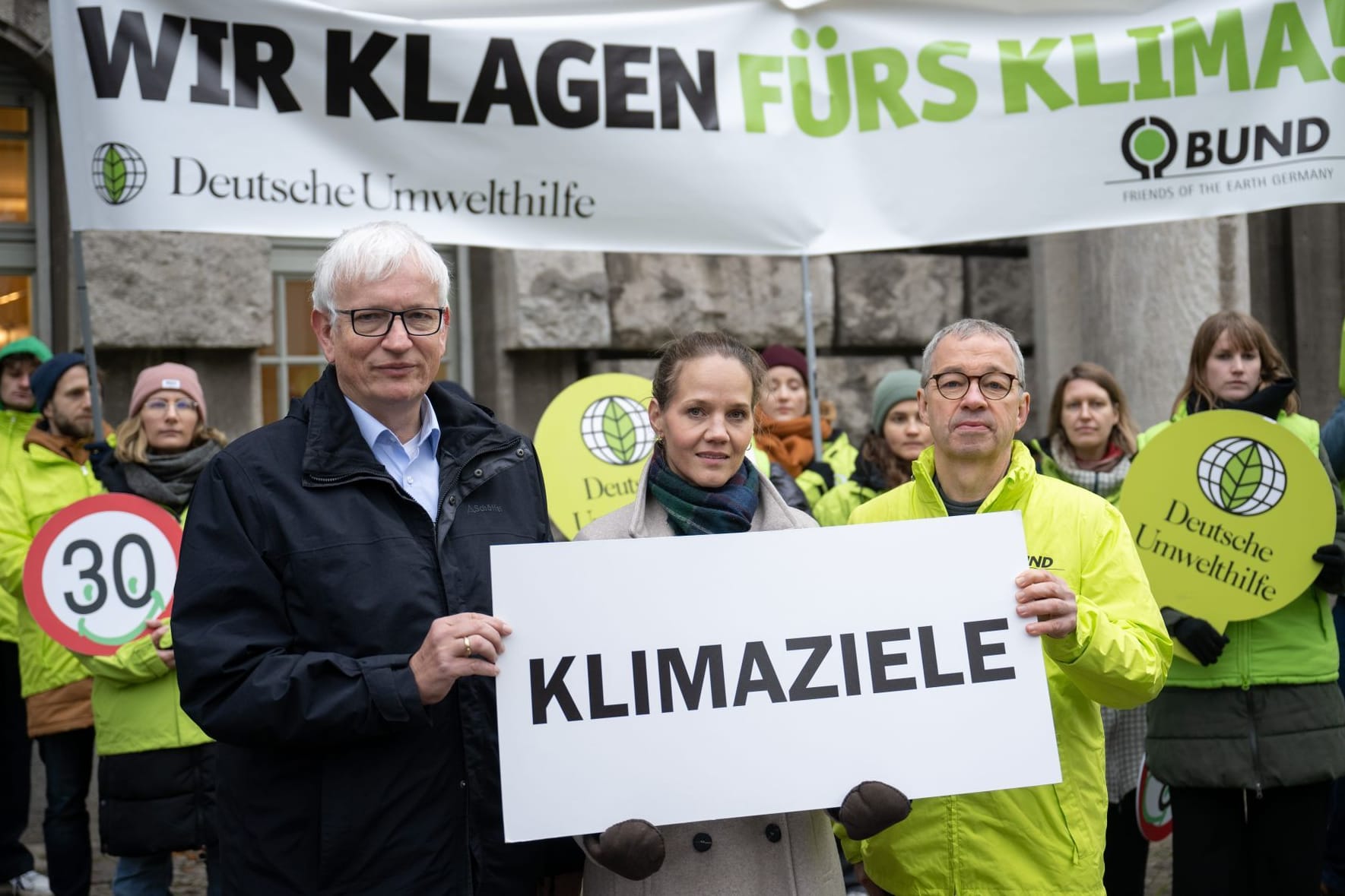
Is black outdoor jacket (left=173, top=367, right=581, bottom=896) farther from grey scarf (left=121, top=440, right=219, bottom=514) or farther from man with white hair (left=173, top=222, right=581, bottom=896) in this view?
grey scarf (left=121, top=440, right=219, bottom=514)

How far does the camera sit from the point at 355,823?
6.21 feet

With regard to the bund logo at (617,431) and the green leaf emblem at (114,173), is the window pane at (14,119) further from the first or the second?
the bund logo at (617,431)

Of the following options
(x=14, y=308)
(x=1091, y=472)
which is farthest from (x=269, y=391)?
(x=1091, y=472)

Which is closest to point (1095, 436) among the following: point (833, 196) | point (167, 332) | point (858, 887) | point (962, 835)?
point (833, 196)

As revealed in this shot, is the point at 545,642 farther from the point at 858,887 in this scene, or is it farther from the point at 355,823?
the point at 858,887

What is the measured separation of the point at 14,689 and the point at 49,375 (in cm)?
118

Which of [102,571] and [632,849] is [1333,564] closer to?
[632,849]

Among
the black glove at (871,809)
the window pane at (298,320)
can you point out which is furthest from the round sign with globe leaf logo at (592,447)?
the window pane at (298,320)

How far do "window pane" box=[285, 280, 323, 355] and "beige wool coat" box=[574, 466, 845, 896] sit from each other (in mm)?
4245

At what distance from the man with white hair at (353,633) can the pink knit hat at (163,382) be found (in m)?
1.94

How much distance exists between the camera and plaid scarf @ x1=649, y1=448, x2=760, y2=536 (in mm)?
2141

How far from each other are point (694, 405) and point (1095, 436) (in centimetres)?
219

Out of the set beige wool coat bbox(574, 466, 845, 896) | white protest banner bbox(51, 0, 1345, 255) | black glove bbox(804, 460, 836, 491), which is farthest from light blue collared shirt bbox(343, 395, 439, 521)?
Result: black glove bbox(804, 460, 836, 491)

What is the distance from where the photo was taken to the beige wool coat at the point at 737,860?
2.03 metres
